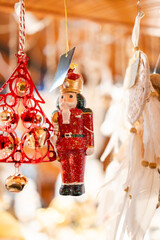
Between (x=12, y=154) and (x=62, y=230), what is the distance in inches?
29.3

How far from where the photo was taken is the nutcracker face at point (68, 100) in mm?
626

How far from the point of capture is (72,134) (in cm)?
63

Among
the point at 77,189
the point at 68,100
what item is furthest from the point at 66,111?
the point at 77,189

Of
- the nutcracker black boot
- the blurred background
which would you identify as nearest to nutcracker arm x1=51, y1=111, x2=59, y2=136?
the nutcracker black boot

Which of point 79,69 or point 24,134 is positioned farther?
point 79,69

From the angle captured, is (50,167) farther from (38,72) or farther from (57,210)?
(38,72)

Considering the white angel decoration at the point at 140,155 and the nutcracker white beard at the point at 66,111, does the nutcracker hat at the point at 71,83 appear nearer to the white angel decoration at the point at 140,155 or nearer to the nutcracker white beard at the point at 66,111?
the nutcracker white beard at the point at 66,111

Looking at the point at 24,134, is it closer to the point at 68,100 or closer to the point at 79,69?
the point at 68,100

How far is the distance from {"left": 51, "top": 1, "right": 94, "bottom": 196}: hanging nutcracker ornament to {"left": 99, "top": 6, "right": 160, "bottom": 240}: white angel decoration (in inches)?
6.1

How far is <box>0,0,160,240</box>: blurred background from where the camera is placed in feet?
3.84

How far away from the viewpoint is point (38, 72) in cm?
126

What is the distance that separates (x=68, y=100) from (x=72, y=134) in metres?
0.07

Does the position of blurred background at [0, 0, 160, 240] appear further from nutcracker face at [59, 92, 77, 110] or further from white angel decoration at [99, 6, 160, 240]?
nutcracker face at [59, 92, 77, 110]

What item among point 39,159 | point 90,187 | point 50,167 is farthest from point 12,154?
point 90,187
